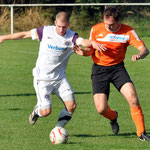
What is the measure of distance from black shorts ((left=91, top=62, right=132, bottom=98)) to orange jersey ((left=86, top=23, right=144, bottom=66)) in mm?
87

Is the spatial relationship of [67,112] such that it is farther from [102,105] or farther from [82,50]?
[82,50]

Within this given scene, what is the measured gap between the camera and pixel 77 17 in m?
30.9

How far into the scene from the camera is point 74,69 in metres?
18.2

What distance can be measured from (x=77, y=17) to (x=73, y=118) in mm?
21650

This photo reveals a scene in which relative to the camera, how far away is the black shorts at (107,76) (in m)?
8.14

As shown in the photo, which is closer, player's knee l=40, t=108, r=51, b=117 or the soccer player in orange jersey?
the soccer player in orange jersey

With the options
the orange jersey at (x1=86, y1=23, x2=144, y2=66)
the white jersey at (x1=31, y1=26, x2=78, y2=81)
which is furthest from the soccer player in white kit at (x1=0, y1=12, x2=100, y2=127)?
the orange jersey at (x1=86, y1=23, x2=144, y2=66)

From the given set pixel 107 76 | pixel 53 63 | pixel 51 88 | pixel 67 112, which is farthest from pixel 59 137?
pixel 107 76

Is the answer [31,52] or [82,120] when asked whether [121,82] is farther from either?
[31,52]

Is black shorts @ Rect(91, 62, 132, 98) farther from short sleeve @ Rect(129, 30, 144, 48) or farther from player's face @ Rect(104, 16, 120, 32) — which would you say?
player's face @ Rect(104, 16, 120, 32)

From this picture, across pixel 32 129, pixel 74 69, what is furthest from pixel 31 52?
pixel 32 129

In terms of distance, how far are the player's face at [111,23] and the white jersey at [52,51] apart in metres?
0.56

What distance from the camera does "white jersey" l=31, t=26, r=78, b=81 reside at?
7.98 metres

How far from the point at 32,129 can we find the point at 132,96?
76.5 inches
